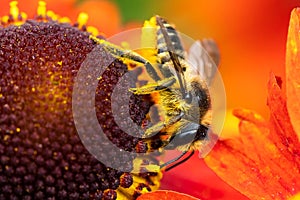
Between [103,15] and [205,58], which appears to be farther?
[103,15]

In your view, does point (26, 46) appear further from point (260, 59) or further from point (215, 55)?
point (260, 59)

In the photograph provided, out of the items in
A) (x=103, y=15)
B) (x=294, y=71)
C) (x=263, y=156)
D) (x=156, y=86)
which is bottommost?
(x=263, y=156)

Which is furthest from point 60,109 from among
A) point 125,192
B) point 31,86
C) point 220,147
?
point 220,147

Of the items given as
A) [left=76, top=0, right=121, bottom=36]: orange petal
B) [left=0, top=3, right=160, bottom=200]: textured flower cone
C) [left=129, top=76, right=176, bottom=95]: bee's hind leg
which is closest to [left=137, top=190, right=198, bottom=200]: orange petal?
[left=0, top=3, right=160, bottom=200]: textured flower cone

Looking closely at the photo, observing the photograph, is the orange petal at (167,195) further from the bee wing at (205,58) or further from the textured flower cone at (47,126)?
the bee wing at (205,58)

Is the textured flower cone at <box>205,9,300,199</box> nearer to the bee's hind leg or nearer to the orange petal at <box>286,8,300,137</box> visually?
the orange petal at <box>286,8,300,137</box>

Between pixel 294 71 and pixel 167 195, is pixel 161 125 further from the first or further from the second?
pixel 294 71

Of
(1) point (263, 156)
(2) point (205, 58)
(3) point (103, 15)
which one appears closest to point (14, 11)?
(2) point (205, 58)
